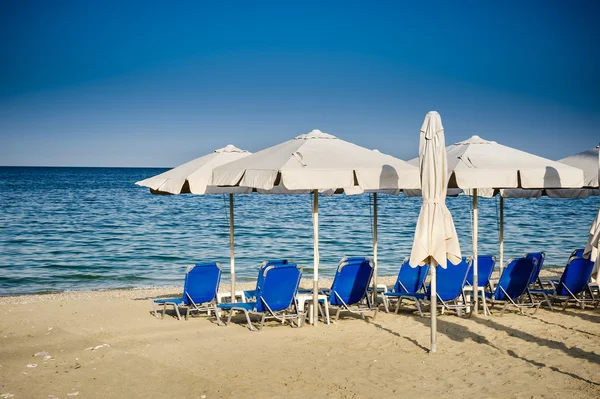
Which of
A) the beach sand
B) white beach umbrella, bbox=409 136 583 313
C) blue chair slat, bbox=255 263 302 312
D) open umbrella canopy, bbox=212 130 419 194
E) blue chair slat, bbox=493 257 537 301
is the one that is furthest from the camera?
blue chair slat, bbox=493 257 537 301

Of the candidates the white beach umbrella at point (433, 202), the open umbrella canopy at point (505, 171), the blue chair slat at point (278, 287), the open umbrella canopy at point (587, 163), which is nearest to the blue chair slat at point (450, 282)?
the open umbrella canopy at point (505, 171)

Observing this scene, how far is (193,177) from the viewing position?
861 centimetres

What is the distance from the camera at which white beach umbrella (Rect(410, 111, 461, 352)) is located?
6.64m

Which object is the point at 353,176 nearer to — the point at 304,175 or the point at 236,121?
the point at 304,175

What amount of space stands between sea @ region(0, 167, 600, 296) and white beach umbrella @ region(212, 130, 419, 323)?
8.99 feet

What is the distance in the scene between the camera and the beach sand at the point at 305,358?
592 cm

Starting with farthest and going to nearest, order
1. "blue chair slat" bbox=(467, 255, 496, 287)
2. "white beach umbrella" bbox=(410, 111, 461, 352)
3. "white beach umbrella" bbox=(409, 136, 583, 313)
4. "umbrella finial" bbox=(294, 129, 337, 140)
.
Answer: "blue chair slat" bbox=(467, 255, 496, 287) < "umbrella finial" bbox=(294, 129, 337, 140) < "white beach umbrella" bbox=(409, 136, 583, 313) < "white beach umbrella" bbox=(410, 111, 461, 352)

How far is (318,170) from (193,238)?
71.6 ft

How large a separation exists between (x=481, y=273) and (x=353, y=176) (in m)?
3.43

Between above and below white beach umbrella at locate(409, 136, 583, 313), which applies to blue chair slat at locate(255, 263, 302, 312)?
below

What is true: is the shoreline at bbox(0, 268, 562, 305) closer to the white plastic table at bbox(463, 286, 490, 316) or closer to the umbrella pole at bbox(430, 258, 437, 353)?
the white plastic table at bbox(463, 286, 490, 316)

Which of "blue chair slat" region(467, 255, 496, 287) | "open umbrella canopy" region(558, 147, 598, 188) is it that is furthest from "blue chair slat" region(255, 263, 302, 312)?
"open umbrella canopy" region(558, 147, 598, 188)

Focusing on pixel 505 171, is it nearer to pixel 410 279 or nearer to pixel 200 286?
pixel 410 279

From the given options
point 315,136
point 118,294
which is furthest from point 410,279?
point 118,294
